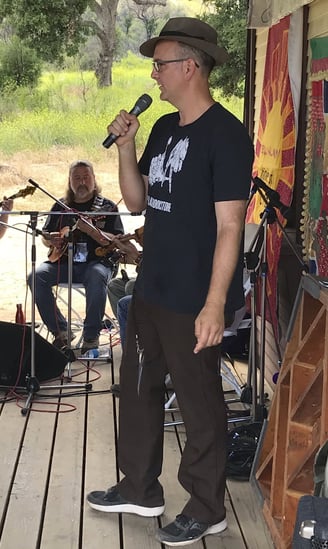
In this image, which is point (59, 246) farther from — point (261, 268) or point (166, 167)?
point (166, 167)

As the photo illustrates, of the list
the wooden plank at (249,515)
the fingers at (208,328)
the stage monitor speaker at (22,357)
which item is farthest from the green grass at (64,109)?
the fingers at (208,328)

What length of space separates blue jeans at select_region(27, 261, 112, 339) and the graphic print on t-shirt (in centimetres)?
240

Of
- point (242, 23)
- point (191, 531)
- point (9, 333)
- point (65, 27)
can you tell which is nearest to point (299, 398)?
point (191, 531)

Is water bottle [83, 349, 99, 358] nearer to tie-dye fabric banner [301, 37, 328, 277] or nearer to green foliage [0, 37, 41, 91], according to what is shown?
tie-dye fabric banner [301, 37, 328, 277]

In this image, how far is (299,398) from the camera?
96.6 inches

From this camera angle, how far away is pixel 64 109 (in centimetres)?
833

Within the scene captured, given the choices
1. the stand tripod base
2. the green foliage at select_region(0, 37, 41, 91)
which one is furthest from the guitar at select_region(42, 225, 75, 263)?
the green foliage at select_region(0, 37, 41, 91)

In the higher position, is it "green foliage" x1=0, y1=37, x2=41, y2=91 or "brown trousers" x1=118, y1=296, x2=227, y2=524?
"green foliage" x1=0, y1=37, x2=41, y2=91

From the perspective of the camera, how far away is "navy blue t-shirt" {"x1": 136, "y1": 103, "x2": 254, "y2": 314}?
2283 mm

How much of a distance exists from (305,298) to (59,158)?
6.17 m

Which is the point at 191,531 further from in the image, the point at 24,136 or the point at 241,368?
the point at 24,136

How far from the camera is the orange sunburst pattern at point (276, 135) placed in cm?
382

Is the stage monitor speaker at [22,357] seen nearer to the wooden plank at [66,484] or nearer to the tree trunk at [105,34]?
the wooden plank at [66,484]

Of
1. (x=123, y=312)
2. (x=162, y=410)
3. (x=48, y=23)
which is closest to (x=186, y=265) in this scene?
(x=162, y=410)
